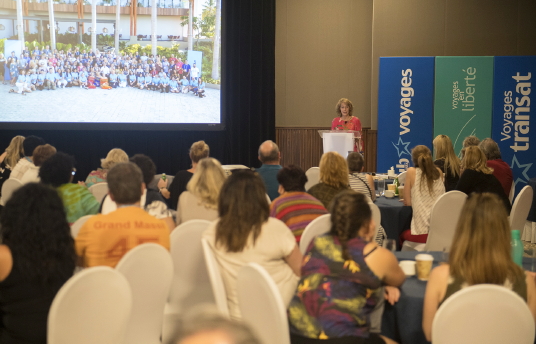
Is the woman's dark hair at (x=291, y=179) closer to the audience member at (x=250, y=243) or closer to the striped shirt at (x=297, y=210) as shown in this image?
the striped shirt at (x=297, y=210)

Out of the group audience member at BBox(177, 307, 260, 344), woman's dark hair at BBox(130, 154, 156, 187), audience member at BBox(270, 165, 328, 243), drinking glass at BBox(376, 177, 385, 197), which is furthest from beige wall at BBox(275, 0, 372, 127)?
audience member at BBox(177, 307, 260, 344)

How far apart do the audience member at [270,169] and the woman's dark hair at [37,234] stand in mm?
2647

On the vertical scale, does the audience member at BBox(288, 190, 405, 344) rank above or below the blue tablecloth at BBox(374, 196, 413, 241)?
above

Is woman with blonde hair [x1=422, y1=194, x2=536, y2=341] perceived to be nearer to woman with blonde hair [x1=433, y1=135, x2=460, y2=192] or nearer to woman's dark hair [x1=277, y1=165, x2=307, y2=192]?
woman's dark hair [x1=277, y1=165, x2=307, y2=192]

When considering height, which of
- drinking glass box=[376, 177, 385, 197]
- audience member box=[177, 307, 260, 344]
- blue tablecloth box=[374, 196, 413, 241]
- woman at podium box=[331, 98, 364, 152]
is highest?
woman at podium box=[331, 98, 364, 152]

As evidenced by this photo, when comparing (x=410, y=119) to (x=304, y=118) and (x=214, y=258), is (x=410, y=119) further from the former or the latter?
(x=214, y=258)

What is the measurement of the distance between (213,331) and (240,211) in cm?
211

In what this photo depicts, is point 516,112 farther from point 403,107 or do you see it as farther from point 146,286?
point 146,286

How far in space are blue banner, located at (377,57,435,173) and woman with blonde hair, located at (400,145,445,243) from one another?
13.0ft

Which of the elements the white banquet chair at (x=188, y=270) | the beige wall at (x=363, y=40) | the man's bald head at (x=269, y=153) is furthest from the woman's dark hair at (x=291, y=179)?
the beige wall at (x=363, y=40)

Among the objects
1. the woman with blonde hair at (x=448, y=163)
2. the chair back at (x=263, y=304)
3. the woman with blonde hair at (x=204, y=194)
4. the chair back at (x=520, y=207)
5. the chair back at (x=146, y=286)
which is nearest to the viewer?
the chair back at (x=263, y=304)

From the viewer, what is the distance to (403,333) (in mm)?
2670

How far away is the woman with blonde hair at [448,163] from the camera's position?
553cm

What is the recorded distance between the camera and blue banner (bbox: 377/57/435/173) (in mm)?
9023
